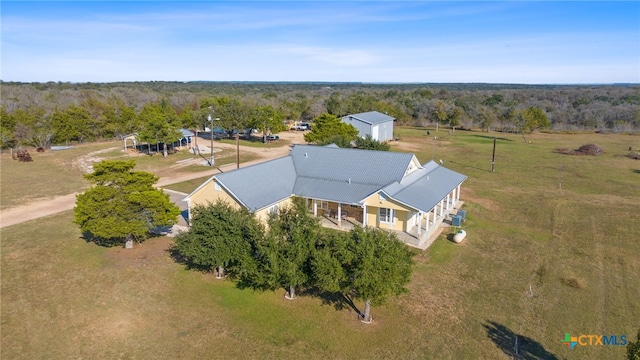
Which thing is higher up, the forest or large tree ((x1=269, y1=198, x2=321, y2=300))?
the forest

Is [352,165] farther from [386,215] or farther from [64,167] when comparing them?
[64,167]

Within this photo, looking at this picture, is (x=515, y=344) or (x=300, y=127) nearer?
(x=515, y=344)

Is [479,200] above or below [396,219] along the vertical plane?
below

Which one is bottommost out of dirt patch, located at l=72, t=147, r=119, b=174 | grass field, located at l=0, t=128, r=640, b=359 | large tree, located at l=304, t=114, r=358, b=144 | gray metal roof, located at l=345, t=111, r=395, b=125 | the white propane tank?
grass field, located at l=0, t=128, r=640, b=359

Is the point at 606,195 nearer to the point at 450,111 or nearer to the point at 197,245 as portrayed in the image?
the point at 197,245

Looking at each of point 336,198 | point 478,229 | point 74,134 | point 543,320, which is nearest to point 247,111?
point 74,134

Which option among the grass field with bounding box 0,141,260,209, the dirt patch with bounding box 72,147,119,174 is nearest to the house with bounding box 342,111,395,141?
the grass field with bounding box 0,141,260,209

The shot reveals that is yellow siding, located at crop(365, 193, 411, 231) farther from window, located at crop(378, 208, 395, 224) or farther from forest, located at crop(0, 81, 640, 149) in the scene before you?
forest, located at crop(0, 81, 640, 149)

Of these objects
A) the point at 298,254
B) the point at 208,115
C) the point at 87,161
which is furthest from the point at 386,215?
the point at 87,161
